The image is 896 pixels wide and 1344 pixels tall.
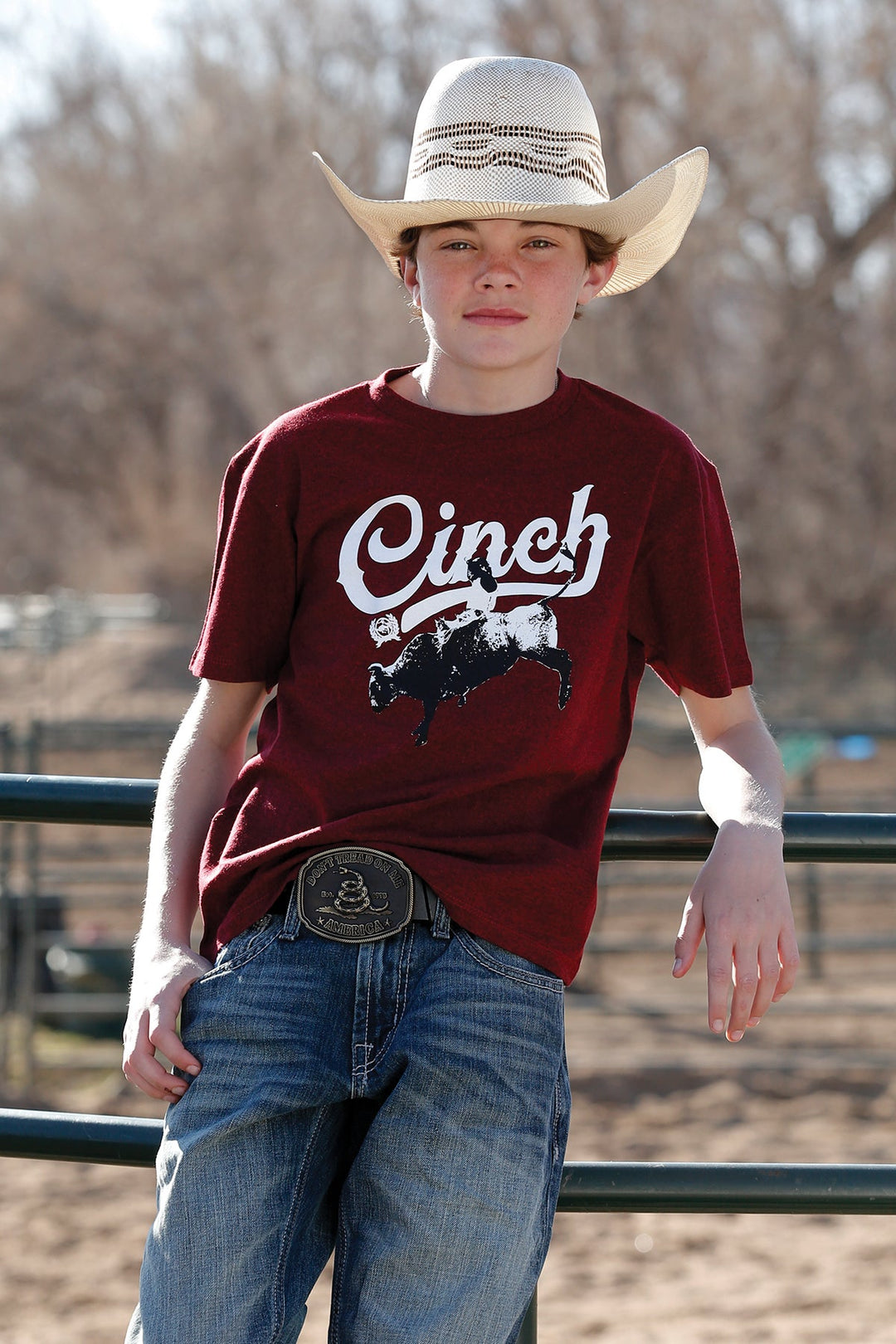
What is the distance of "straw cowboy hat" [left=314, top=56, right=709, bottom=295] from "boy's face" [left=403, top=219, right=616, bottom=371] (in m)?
0.02

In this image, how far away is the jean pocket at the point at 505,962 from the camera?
1399 mm

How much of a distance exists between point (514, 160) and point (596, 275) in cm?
20

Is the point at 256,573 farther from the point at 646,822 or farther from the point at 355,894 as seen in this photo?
the point at 646,822

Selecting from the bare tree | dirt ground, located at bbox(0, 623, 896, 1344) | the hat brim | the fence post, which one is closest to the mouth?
the hat brim

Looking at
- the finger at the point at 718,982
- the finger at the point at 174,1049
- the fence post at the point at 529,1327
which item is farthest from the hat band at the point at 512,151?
the fence post at the point at 529,1327

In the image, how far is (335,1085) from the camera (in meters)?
1.38

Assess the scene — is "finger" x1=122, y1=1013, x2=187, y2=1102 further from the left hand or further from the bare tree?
the bare tree

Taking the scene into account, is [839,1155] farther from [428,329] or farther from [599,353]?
[599,353]

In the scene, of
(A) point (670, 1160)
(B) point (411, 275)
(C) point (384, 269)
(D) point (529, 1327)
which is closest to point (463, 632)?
(B) point (411, 275)

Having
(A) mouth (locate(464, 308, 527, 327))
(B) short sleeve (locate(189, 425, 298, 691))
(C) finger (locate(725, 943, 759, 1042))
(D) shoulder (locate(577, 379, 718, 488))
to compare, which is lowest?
(C) finger (locate(725, 943, 759, 1042))

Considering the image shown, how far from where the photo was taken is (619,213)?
1.62 m

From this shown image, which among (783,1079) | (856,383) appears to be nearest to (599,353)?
(856,383)

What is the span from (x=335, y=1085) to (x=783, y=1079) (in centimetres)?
518

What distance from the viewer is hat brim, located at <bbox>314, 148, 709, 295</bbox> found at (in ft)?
5.18
